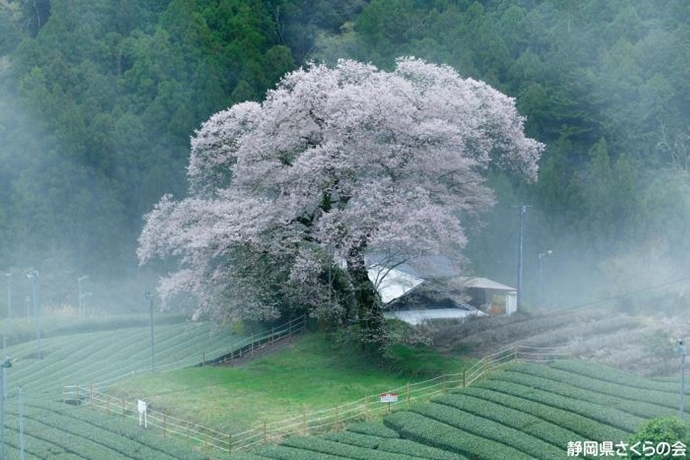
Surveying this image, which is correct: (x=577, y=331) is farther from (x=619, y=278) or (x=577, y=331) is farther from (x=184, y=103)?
(x=184, y=103)

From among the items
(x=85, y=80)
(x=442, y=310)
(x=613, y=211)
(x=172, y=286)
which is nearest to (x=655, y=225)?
(x=613, y=211)

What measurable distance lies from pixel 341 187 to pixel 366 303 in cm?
532

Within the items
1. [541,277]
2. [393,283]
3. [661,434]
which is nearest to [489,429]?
[661,434]

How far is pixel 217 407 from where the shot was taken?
4759 centimetres

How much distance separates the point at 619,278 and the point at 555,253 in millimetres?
7893

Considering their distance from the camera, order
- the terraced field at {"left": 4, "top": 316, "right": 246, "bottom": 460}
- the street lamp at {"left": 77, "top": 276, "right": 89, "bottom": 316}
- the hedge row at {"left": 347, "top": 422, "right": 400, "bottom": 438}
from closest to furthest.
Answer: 1. the hedge row at {"left": 347, "top": 422, "right": 400, "bottom": 438}
2. the terraced field at {"left": 4, "top": 316, "right": 246, "bottom": 460}
3. the street lamp at {"left": 77, "top": 276, "right": 89, "bottom": 316}

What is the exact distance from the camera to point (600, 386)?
153 feet

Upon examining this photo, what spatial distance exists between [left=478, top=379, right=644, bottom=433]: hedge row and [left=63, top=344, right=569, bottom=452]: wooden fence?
201cm

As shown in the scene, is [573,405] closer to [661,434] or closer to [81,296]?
[661,434]

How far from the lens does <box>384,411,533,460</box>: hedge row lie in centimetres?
4066

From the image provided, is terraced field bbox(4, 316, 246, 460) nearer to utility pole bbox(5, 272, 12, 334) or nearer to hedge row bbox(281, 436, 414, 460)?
hedge row bbox(281, 436, 414, 460)

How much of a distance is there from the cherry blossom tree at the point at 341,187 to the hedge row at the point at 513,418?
7.36 metres

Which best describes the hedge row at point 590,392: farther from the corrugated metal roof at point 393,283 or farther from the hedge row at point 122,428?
the hedge row at point 122,428

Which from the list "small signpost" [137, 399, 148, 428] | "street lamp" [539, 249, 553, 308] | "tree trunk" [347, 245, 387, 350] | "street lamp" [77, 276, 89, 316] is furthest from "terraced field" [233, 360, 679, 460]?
"street lamp" [77, 276, 89, 316]
